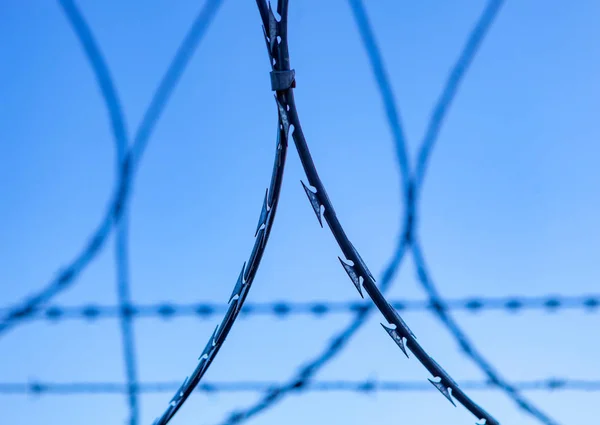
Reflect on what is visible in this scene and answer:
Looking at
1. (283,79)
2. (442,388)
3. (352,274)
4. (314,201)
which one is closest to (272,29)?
(283,79)

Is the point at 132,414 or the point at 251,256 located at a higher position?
the point at 251,256

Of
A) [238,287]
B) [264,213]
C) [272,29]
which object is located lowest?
[238,287]

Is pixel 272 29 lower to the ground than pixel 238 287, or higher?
higher

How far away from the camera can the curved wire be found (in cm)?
276

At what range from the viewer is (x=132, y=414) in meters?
3.04

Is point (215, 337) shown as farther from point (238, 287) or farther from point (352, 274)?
point (352, 274)

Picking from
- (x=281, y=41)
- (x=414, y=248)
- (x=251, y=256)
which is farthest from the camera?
(x=414, y=248)

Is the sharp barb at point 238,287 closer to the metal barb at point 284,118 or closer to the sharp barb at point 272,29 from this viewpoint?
the metal barb at point 284,118

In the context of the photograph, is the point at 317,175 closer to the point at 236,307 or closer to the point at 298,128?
the point at 298,128

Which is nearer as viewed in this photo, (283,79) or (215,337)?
(283,79)

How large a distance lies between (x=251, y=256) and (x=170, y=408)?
0.65m

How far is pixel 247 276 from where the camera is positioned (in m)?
2.91

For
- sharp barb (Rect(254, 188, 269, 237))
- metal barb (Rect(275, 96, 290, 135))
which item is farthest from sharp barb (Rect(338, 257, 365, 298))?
metal barb (Rect(275, 96, 290, 135))

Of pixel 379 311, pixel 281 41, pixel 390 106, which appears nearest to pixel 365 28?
pixel 390 106
